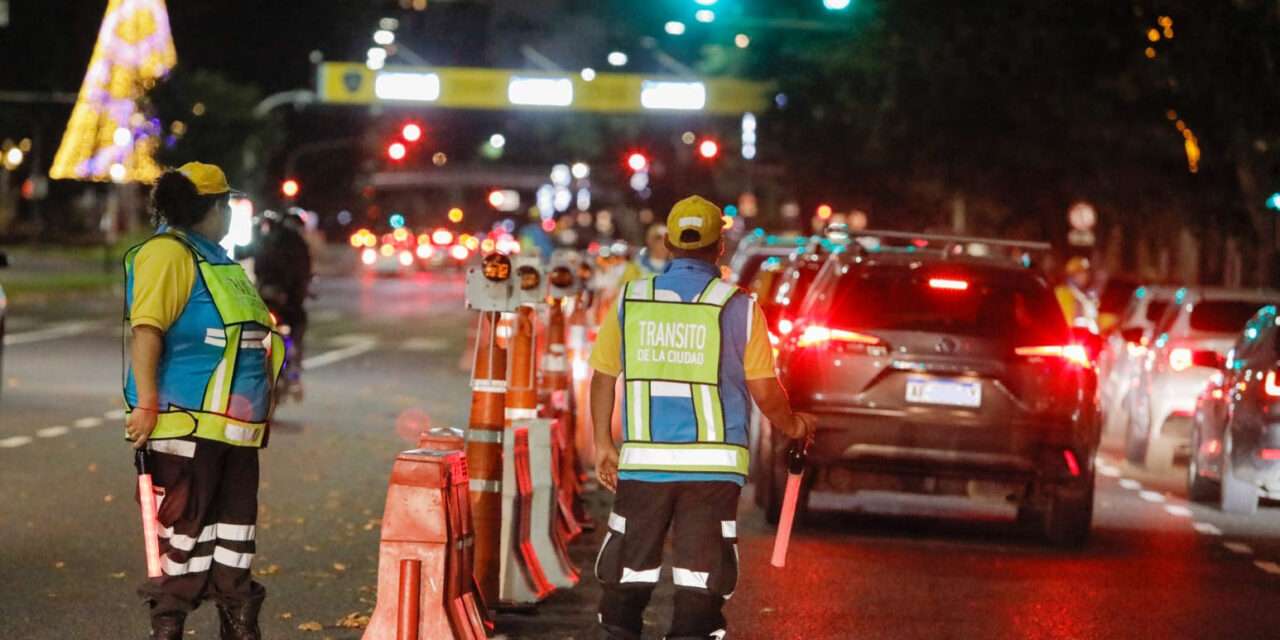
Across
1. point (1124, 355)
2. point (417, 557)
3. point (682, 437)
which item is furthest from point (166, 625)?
point (1124, 355)

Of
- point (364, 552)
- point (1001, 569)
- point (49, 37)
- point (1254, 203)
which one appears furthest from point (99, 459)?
point (49, 37)

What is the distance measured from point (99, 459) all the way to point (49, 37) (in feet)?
205

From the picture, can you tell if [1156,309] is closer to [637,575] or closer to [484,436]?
[484,436]

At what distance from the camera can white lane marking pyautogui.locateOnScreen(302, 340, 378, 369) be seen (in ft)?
92.4

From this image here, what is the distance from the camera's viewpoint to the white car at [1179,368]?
62.5ft

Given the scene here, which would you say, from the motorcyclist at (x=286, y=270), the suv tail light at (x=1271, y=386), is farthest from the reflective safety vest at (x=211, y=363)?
the motorcyclist at (x=286, y=270)

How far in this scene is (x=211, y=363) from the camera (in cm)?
782

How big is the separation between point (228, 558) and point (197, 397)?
59 centimetres

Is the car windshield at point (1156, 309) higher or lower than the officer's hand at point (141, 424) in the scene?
higher

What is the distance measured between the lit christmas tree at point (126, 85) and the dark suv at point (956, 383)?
42793 millimetres

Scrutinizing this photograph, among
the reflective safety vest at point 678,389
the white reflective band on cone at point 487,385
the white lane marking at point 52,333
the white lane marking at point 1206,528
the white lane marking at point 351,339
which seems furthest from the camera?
the white lane marking at point 351,339

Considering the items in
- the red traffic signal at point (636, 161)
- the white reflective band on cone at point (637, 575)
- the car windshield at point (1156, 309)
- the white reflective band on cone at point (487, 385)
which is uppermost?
the red traffic signal at point (636, 161)

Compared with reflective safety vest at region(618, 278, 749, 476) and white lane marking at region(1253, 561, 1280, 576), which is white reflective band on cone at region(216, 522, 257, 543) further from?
white lane marking at region(1253, 561, 1280, 576)

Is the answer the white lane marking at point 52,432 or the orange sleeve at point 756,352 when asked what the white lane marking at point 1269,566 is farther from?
the white lane marking at point 52,432
